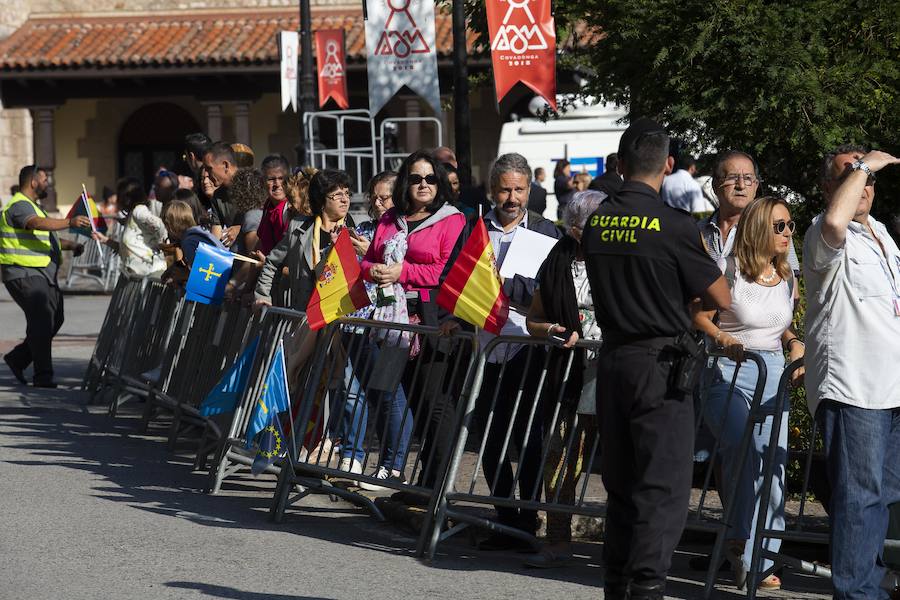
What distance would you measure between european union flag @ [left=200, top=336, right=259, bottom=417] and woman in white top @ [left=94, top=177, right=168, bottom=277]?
15.6ft

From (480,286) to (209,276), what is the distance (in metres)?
3.33

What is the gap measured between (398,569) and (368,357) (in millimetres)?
1487

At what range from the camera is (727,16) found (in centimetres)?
870

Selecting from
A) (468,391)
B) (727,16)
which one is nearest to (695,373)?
(468,391)

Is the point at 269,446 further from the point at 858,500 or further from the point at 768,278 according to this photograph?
the point at 858,500

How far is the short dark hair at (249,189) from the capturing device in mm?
10633

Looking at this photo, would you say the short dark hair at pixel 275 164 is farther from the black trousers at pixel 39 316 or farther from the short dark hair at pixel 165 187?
the black trousers at pixel 39 316

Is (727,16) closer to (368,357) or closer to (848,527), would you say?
(368,357)

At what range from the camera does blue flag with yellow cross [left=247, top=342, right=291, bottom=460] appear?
798 cm

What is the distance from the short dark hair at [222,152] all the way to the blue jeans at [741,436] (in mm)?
5860

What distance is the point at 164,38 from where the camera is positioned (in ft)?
104

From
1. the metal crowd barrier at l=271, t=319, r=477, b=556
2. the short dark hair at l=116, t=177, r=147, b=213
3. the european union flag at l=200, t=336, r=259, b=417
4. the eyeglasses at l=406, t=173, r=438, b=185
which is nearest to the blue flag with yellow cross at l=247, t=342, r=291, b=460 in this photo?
the metal crowd barrier at l=271, t=319, r=477, b=556

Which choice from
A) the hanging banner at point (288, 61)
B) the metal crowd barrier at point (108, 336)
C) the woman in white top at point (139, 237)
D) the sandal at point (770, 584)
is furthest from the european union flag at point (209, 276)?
the hanging banner at point (288, 61)

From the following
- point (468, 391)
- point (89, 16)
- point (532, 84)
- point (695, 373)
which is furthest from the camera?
point (89, 16)
